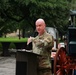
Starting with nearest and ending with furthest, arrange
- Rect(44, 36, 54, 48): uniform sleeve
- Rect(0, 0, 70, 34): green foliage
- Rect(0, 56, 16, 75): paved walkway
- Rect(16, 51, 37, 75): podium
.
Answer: Rect(16, 51, 37, 75): podium < Rect(44, 36, 54, 48): uniform sleeve < Rect(0, 56, 16, 75): paved walkway < Rect(0, 0, 70, 34): green foliage

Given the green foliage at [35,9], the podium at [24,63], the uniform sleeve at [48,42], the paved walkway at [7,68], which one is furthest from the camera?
the green foliage at [35,9]

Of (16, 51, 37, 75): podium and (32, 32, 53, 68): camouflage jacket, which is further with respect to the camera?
(32, 32, 53, 68): camouflage jacket

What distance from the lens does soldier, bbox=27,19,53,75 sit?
231 inches

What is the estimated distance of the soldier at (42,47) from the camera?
19.3 feet

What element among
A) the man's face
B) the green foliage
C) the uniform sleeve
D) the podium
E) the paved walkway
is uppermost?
the green foliage

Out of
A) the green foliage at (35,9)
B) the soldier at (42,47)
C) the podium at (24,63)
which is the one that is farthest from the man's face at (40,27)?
the green foliage at (35,9)

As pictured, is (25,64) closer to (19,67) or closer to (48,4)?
(19,67)

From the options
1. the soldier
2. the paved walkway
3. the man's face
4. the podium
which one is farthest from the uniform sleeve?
the paved walkway

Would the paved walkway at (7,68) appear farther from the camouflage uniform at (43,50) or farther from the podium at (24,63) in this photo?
the podium at (24,63)

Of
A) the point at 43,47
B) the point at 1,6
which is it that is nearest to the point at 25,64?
the point at 43,47

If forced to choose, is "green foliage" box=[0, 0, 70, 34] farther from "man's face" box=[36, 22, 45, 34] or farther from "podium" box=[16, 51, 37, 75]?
"podium" box=[16, 51, 37, 75]

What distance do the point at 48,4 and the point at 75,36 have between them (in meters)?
17.7

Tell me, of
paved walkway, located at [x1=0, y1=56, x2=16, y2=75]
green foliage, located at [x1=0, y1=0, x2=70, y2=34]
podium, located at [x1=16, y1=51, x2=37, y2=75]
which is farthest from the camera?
green foliage, located at [x1=0, y1=0, x2=70, y2=34]

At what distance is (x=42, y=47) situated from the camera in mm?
5895
